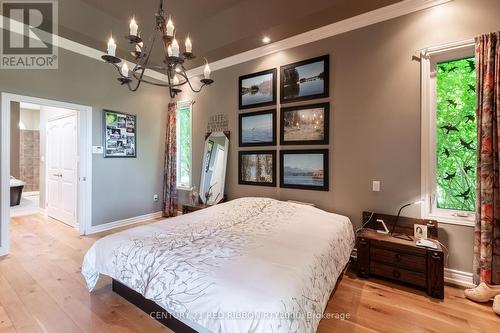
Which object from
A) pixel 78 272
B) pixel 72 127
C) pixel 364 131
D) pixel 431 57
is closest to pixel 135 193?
pixel 72 127

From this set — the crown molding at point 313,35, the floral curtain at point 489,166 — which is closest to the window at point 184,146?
the crown molding at point 313,35

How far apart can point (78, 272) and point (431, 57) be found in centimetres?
451

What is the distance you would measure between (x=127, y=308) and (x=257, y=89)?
316 centimetres

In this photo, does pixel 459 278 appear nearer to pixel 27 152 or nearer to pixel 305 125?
pixel 305 125

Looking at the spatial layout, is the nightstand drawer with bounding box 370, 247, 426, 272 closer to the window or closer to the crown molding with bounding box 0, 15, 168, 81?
the window

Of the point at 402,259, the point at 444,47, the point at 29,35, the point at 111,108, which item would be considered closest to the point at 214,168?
the point at 111,108

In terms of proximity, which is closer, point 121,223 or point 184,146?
point 121,223

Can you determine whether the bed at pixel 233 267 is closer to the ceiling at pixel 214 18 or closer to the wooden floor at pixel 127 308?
the wooden floor at pixel 127 308

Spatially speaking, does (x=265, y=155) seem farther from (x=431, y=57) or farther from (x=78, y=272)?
(x=78, y=272)

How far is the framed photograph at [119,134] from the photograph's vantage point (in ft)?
13.5

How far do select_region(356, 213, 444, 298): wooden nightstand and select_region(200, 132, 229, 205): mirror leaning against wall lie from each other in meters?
2.31

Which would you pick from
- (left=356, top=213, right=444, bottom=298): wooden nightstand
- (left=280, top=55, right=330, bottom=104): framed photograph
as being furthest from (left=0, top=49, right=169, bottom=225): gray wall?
(left=356, top=213, right=444, bottom=298): wooden nightstand

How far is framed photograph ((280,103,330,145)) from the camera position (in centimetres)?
315

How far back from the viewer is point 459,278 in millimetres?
2438
